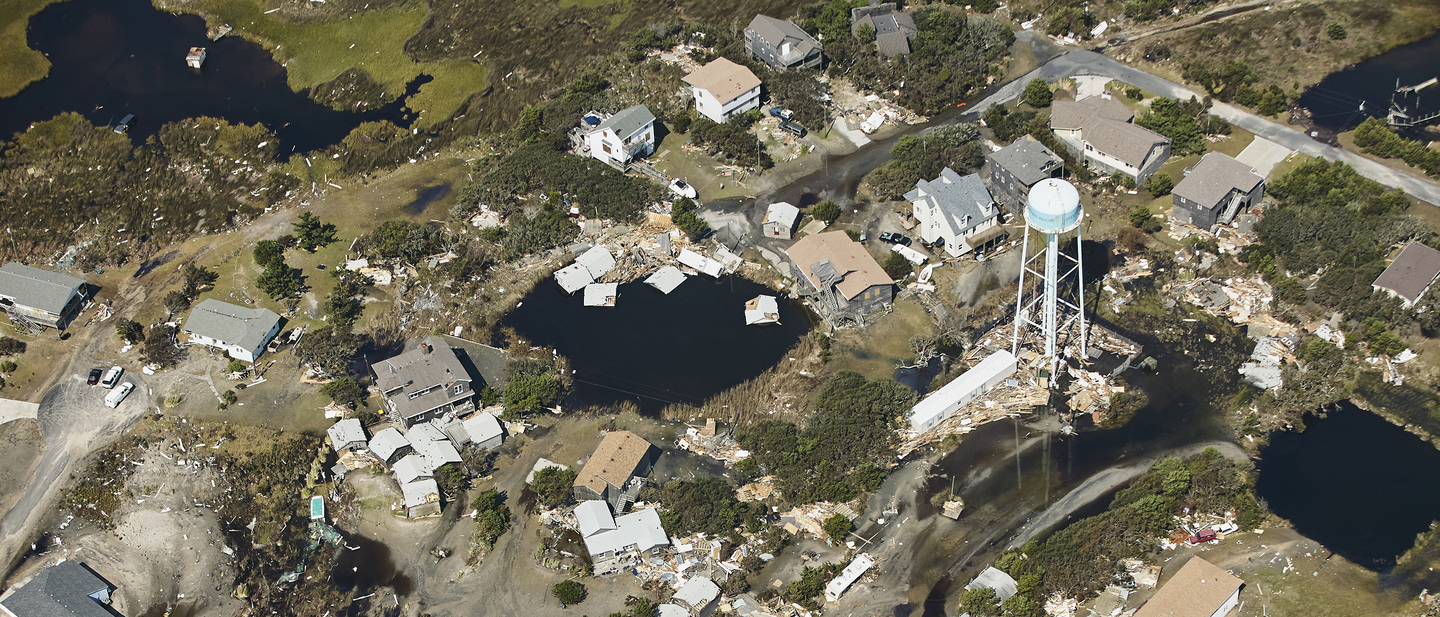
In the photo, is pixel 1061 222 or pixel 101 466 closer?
pixel 1061 222

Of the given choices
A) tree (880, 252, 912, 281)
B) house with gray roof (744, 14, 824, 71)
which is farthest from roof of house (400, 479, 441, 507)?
house with gray roof (744, 14, 824, 71)

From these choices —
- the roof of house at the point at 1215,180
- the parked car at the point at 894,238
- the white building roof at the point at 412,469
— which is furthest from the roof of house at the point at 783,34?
the white building roof at the point at 412,469

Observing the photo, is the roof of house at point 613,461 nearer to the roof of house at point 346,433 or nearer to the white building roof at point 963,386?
the roof of house at point 346,433

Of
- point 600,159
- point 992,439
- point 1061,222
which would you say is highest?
point 1061,222

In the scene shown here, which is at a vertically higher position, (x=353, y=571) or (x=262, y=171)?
(x=262, y=171)

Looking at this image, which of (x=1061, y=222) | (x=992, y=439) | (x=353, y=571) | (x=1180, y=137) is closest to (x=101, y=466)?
(x=353, y=571)

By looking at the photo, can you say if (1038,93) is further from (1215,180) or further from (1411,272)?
(1411,272)

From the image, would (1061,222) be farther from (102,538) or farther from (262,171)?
(262,171)

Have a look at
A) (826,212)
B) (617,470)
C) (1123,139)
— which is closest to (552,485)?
(617,470)
